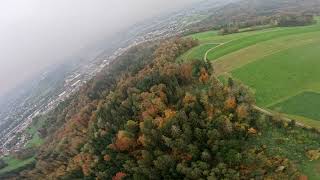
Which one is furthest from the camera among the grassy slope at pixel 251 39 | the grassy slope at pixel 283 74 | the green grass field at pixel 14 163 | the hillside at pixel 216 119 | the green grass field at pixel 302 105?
the green grass field at pixel 14 163

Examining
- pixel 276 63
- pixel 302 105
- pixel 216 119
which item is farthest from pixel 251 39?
pixel 216 119

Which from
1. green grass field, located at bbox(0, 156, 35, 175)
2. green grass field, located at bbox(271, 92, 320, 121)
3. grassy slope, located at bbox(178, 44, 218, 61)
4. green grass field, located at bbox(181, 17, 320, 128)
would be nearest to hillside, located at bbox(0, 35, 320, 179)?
green grass field, located at bbox(271, 92, 320, 121)

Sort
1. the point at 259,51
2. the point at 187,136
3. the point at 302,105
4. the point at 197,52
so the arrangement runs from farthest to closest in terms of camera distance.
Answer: the point at 197,52, the point at 259,51, the point at 302,105, the point at 187,136

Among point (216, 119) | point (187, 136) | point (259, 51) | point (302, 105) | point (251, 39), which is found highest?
point (216, 119)

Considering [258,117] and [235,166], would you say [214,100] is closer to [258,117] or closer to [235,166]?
[258,117]

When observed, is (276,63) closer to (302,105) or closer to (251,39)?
(302,105)

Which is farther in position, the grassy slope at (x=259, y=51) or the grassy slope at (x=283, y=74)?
the grassy slope at (x=259, y=51)

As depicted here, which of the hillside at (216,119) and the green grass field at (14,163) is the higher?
the hillside at (216,119)

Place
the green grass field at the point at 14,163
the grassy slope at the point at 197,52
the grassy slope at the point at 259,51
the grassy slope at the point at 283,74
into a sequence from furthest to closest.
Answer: the green grass field at the point at 14,163
the grassy slope at the point at 197,52
the grassy slope at the point at 259,51
the grassy slope at the point at 283,74

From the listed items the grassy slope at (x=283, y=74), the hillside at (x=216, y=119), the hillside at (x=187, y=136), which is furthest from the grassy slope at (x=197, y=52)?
the grassy slope at (x=283, y=74)

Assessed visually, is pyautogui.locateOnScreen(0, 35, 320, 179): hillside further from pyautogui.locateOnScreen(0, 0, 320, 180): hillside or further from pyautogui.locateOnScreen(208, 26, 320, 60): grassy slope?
pyautogui.locateOnScreen(208, 26, 320, 60): grassy slope

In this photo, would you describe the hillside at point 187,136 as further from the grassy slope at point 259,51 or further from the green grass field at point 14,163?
the green grass field at point 14,163

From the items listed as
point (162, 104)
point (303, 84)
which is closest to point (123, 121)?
point (162, 104)
